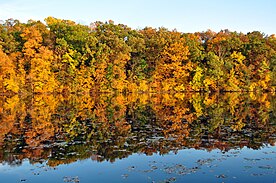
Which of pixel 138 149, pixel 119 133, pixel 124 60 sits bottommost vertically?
pixel 138 149

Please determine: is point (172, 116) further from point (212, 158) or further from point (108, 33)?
point (108, 33)

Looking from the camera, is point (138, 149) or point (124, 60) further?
point (124, 60)

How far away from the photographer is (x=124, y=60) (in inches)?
2557

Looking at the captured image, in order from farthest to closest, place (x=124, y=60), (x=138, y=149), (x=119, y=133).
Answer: (x=124, y=60) → (x=119, y=133) → (x=138, y=149)

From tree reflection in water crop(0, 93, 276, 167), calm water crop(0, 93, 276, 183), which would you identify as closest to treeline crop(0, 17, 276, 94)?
tree reflection in water crop(0, 93, 276, 167)

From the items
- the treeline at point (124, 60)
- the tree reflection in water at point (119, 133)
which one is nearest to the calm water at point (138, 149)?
the tree reflection in water at point (119, 133)

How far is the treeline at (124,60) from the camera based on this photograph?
58562 mm

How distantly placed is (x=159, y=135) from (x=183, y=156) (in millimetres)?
4821

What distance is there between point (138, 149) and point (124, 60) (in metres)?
49.2

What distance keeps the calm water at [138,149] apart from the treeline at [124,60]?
3309cm

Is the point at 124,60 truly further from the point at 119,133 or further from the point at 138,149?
the point at 138,149

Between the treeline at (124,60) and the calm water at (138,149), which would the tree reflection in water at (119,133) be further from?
the treeline at (124,60)

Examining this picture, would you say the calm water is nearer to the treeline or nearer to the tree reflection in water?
the tree reflection in water

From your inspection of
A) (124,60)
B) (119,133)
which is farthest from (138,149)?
(124,60)
